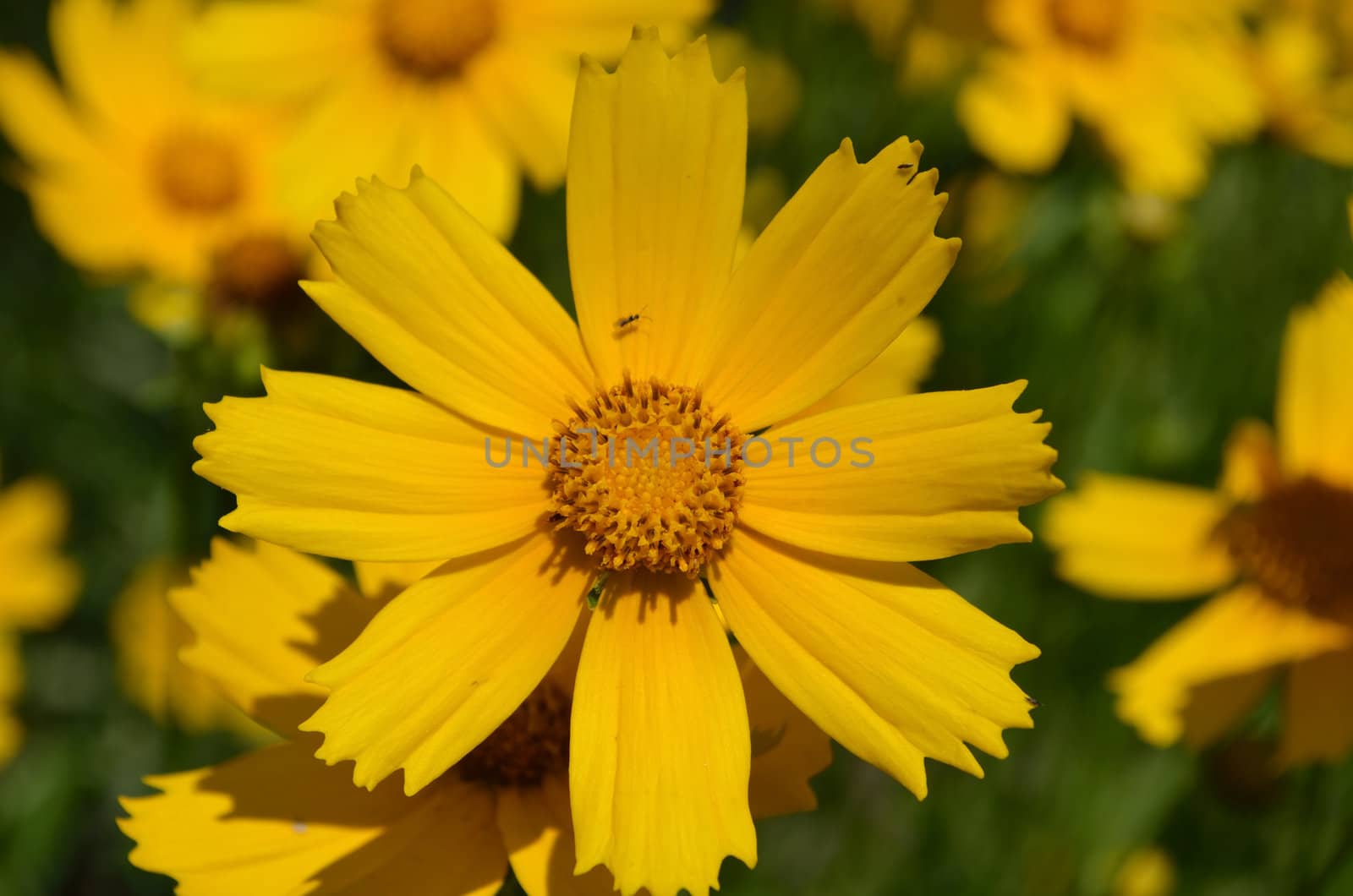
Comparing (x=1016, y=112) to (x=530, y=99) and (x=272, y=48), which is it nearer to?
(x=530, y=99)

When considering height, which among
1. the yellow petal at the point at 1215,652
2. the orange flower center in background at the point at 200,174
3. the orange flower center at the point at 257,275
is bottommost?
the yellow petal at the point at 1215,652

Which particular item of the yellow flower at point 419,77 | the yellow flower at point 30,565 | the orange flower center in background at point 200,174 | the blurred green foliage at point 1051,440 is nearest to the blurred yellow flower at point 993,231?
the blurred green foliage at point 1051,440

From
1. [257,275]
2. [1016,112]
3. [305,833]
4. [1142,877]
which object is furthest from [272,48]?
[1142,877]

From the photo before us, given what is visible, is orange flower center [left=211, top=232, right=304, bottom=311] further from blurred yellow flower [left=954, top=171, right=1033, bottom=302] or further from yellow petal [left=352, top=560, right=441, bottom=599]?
blurred yellow flower [left=954, top=171, right=1033, bottom=302]

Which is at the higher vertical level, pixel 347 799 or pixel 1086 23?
pixel 1086 23

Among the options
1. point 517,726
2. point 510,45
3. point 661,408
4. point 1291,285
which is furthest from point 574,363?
point 1291,285

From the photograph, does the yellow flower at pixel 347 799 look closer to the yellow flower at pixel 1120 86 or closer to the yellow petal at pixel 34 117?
the yellow flower at pixel 1120 86

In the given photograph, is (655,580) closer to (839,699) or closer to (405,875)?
(839,699)
